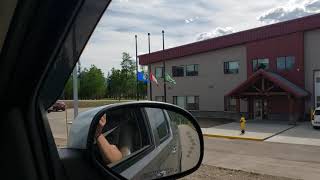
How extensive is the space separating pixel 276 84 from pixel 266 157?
16.6 metres

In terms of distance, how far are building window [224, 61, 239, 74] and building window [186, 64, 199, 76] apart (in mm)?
3263

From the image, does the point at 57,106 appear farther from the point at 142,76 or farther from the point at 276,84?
the point at 142,76

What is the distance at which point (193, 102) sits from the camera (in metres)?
41.0

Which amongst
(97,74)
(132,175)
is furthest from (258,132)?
(132,175)

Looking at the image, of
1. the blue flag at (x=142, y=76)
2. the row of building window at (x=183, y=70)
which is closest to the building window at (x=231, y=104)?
the row of building window at (x=183, y=70)

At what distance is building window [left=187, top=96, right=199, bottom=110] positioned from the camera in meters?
40.7

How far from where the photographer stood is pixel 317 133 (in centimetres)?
2503

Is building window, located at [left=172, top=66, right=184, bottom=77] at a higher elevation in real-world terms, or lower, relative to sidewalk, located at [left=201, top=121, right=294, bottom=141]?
higher

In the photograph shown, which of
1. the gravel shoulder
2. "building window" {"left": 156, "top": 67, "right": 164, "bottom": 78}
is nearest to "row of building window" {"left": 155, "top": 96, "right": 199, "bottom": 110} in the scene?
"building window" {"left": 156, "top": 67, "right": 164, "bottom": 78}

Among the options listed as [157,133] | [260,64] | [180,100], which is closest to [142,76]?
[180,100]

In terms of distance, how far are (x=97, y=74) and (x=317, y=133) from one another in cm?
2300

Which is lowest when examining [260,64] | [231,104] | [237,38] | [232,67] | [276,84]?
[231,104]

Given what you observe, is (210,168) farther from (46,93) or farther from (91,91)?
(46,93)

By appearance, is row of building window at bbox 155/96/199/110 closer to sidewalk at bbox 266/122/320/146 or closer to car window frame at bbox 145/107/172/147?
sidewalk at bbox 266/122/320/146
